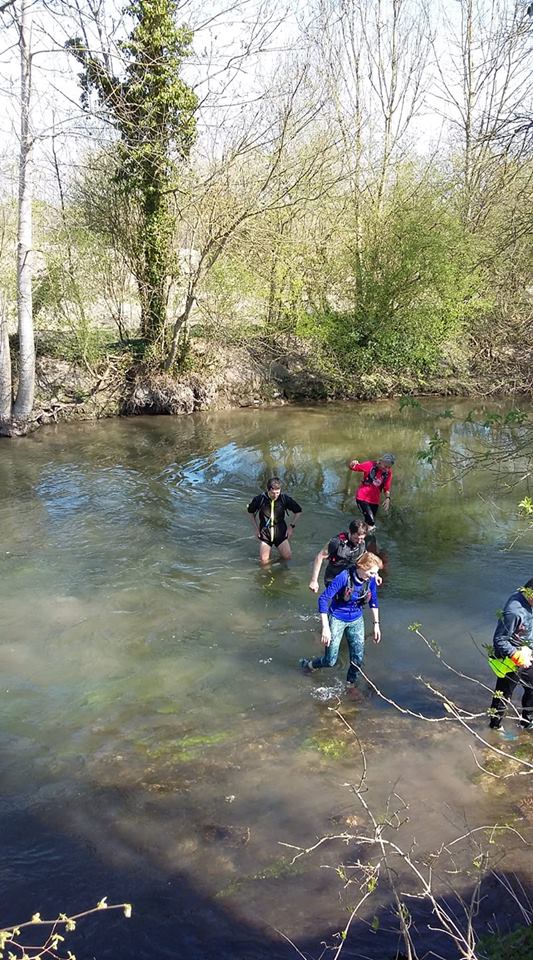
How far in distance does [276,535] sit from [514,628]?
4.85m

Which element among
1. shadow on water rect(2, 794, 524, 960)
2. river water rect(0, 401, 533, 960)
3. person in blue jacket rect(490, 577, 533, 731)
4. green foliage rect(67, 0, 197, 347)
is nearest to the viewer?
shadow on water rect(2, 794, 524, 960)

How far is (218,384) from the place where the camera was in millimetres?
20703

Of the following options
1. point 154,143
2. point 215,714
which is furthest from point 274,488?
point 154,143

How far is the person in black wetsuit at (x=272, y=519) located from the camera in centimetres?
973

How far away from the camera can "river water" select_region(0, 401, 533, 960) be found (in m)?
4.61

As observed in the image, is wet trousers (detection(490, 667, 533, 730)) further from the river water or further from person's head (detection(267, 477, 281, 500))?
person's head (detection(267, 477, 281, 500))

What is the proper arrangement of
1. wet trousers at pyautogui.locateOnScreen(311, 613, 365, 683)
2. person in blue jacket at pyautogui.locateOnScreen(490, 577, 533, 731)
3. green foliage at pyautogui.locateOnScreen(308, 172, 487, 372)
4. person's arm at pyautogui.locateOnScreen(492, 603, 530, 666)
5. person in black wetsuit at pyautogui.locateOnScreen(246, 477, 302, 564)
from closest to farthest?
1. person in blue jacket at pyautogui.locateOnScreen(490, 577, 533, 731)
2. person's arm at pyautogui.locateOnScreen(492, 603, 530, 666)
3. wet trousers at pyautogui.locateOnScreen(311, 613, 365, 683)
4. person in black wetsuit at pyautogui.locateOnScreen(246, 477, 302, 564)
5. green foliage at pyautogui.locateOnScreen(308, 172, 487, 372)

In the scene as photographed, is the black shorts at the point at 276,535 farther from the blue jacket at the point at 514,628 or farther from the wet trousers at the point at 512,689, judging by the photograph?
the blue jacket at the point at 514,628

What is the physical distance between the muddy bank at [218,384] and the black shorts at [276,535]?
9.81 metres

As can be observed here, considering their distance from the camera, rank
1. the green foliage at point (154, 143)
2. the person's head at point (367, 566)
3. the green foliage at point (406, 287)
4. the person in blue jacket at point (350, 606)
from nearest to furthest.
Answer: the person's head at point (367, 566) → the person in blue jacket at point (350, 606) → the green foliage at point (154, 143) → the green foliage at point (406, 287)

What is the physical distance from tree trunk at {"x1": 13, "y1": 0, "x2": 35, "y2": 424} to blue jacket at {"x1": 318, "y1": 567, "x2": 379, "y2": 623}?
1156 centimetres

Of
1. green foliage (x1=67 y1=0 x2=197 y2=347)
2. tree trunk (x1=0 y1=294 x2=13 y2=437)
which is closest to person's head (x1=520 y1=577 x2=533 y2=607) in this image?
green foliage (x1=67 y1=0 x2=197 y2=347)

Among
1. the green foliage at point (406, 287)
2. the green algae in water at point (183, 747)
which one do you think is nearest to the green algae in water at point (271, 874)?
the green algae in water at point (183, 747)

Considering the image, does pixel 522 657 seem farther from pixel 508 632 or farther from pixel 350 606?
pixel 350 606
